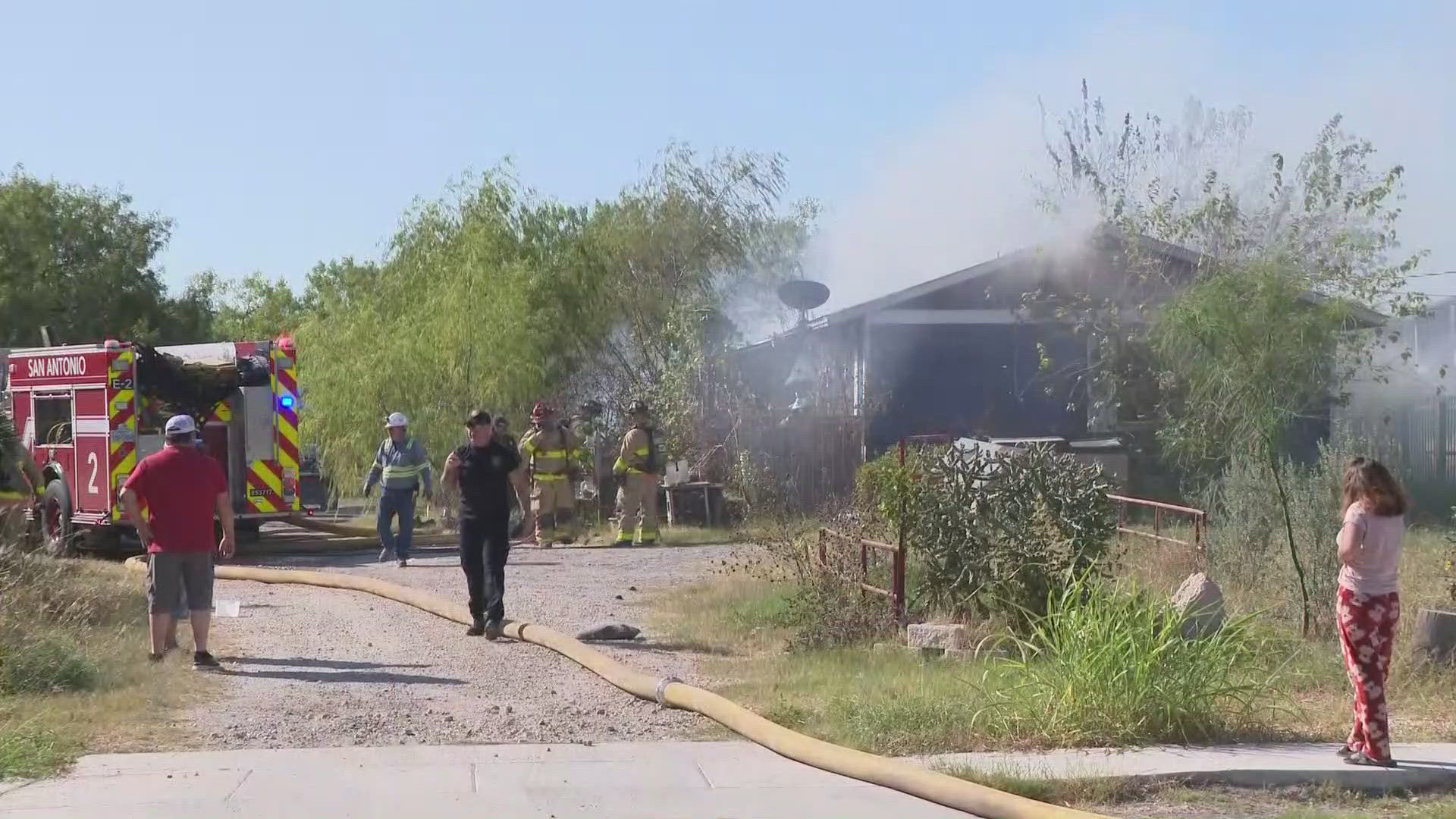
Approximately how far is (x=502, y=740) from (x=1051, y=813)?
9.73ft

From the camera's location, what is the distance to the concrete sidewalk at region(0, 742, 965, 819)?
22.3 feet

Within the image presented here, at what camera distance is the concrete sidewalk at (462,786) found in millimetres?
6797

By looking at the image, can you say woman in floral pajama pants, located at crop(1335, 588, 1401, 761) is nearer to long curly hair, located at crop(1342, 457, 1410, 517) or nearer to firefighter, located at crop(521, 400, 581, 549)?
long curly hair, located at crop(1342, 457, 1410, 517)

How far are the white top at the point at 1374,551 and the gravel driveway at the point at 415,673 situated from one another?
10.9 ft

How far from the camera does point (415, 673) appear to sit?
33.8ft

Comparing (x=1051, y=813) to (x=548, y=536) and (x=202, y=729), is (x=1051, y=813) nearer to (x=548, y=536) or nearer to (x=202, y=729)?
(x=202, y=729)

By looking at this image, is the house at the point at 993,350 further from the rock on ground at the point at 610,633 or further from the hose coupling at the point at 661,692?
the hose coupling at the point at 661,692

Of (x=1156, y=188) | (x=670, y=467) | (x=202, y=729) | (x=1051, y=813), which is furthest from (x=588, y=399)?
(x=1051, y=813)

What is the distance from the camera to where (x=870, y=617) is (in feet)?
35.8

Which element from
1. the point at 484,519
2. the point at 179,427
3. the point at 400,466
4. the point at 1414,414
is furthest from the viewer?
the point at 1414,414

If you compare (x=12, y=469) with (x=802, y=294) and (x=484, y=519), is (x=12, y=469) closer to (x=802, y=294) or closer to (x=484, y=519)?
(x=484, y=519)

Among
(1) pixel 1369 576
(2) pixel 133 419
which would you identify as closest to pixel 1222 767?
(1) pixel 1369 576

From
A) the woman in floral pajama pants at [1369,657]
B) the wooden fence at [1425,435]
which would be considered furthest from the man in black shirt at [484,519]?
the wooden fence at [1425,435]

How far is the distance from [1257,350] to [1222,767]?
19.3 ft
